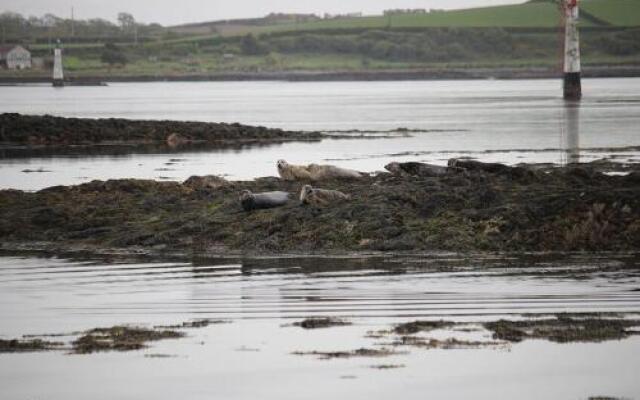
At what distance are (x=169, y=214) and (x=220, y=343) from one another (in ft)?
34.4

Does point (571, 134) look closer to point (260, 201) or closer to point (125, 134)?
point (125, 134)

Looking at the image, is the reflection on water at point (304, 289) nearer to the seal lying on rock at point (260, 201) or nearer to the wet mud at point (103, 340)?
the wet mud at point (103, 340)

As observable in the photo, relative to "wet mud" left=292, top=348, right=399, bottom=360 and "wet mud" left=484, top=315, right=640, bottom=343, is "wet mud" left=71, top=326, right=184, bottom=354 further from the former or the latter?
"wet mud" left=484, top=315, right=640, bottom=343

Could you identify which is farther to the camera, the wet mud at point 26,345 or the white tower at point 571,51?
the white tower at point 571,51

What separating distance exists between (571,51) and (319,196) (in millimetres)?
67294

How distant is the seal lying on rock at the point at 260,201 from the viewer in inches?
883

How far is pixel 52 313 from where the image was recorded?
601 inches

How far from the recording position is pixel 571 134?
173 feet

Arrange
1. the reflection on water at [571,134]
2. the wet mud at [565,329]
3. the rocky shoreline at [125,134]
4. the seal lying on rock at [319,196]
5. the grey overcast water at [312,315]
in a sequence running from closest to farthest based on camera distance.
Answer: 1. the grey overcast water at [312,315]
2. the wet mud at [565,329]
3. the seal lying on rock at [319,196]
4. the reflection on water at [571,134]
5. the rocky shoreline at [125,134]

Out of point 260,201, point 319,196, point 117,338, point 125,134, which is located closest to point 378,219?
point 319,196

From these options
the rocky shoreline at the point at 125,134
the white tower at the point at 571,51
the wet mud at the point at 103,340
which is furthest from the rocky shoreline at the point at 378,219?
the white tower at the point at 571,51

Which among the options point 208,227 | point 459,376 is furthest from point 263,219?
point 459,376

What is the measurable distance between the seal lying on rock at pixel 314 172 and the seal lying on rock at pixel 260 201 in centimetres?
377

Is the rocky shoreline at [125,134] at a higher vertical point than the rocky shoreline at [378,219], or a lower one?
lower
